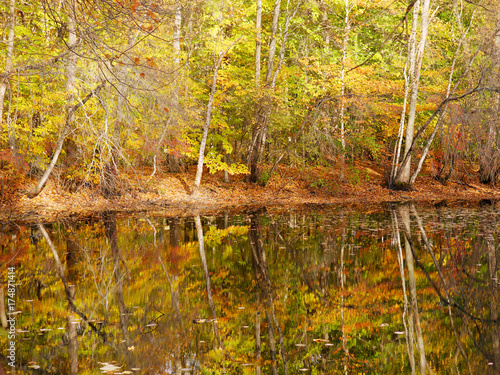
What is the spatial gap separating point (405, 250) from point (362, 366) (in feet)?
16.9

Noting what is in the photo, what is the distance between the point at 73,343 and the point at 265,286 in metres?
2.78

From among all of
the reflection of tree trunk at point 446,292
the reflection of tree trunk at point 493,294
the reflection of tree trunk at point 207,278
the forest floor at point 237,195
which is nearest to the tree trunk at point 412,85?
the forest floor at point 237,195

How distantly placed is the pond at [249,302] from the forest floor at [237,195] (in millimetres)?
4277

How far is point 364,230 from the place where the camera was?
11562mm

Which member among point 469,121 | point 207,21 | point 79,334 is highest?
point 207,21

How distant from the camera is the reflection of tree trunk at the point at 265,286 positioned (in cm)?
451

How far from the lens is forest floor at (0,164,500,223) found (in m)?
15.0

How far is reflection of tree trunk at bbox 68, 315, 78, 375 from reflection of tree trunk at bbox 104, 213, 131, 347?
45cm

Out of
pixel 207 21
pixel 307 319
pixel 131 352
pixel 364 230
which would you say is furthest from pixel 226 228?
pixel 207 21

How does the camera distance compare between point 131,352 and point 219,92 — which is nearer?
point 131,352

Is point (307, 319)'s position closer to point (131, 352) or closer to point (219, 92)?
point (131, 352)

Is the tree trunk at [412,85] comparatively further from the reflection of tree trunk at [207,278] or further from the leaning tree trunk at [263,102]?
the reflection of tree trunk at [207,278]

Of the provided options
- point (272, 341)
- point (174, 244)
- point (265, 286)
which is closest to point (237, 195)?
point (174, 244)

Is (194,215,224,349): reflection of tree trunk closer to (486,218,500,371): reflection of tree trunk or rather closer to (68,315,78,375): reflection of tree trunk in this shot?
(68,315,78,375): reflection of tree trunk
